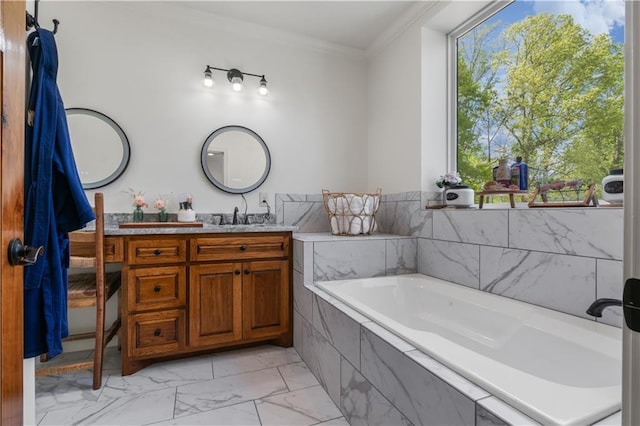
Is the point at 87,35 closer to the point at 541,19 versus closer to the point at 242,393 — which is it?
the point at 242,393

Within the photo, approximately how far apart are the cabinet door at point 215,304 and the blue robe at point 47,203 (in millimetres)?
774

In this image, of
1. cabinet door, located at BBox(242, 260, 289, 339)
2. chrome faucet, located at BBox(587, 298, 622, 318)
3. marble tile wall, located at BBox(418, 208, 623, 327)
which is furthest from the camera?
cabinet door, located at BBox(242, 260, 289, 339)

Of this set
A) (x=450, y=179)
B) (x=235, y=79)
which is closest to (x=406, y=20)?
(x=450, y=179)

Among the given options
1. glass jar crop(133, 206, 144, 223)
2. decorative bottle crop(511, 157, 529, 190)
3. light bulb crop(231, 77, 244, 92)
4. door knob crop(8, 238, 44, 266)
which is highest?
light bulb crop(231, 77, 244, 92)

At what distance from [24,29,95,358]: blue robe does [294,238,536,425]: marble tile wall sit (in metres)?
1.20

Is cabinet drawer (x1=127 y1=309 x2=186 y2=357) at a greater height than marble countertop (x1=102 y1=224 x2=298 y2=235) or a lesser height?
lesser

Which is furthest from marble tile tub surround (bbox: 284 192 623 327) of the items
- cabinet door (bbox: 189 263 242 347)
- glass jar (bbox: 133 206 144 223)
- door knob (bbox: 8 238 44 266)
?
door knob (bbox: 8 238 44 266)

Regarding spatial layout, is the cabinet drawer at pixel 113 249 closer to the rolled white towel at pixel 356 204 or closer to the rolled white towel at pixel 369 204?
the rolled white towel at pixel 356 204

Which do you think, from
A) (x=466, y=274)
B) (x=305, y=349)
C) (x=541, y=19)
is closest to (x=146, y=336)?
(x=305, y=349)

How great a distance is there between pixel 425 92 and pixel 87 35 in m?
2.58

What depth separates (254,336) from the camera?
2.17 metres

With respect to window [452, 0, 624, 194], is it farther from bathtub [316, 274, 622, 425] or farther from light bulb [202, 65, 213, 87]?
light bulb [202, 65, 213, 87]

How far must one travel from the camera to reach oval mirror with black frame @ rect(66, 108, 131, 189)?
2188 mm

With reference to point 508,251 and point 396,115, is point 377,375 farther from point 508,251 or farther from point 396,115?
point 396,115
